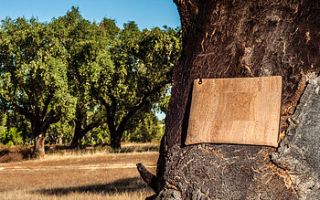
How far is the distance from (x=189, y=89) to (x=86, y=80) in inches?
1376

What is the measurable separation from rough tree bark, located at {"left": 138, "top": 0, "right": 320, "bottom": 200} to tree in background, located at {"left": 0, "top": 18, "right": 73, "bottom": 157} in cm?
3224

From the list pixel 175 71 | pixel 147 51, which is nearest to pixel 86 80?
pixel 147 51

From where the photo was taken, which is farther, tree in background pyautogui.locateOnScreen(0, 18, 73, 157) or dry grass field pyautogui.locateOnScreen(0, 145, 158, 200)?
tree in background pyautogui.locateOnScreen(0, 18, 73, 157)

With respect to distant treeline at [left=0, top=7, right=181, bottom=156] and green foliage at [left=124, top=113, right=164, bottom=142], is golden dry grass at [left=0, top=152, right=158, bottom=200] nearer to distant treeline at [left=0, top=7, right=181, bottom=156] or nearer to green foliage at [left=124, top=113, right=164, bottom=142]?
distant treeline at [left=0, top=7, right=181, bottom=156]

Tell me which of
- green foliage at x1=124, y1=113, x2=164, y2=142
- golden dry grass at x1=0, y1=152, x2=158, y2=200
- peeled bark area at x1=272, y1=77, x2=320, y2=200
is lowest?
golden dry grass at x1=0, y1=152, x2=158, y2=200

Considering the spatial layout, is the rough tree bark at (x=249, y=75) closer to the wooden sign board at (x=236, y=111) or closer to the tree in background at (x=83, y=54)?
the wooden sign board at (x=236, y=111)

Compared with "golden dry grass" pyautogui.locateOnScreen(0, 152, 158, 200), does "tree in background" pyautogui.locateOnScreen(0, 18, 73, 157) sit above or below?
above

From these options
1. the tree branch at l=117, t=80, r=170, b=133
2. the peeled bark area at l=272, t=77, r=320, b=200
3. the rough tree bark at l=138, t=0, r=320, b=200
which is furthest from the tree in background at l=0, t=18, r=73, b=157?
the peeled bark area at l=272, t=77, r=320, b=200

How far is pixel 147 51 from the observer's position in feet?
135

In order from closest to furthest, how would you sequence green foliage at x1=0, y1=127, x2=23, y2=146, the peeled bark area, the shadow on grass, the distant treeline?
the peeled bark area, the shadow on grass, the distant treeline, green foliage at x1=0, y1=127, x2=23, y2=146

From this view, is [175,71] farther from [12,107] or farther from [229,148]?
[12,107]

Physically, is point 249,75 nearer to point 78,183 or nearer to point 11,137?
point 78,183

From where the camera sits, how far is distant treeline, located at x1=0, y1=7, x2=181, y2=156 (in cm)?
3672

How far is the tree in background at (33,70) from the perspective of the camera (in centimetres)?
3606
